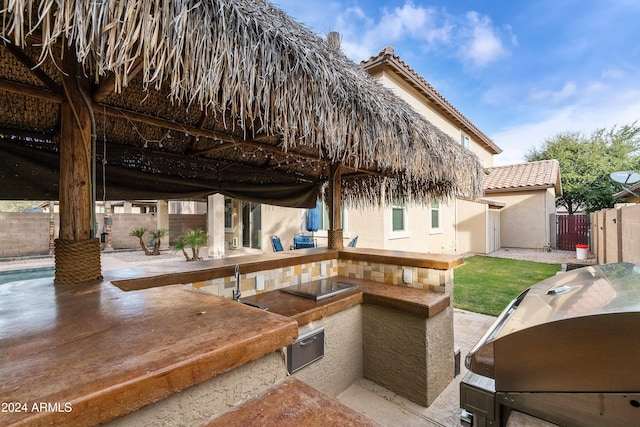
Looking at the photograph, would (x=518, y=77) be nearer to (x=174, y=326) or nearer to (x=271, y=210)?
(x=271, y=210)

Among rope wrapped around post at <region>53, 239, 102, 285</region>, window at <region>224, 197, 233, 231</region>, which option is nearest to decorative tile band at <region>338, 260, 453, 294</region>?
rope wrapped around post at <region>53, 239, 102, 285</region>

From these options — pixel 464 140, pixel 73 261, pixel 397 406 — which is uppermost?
pixel 464 140

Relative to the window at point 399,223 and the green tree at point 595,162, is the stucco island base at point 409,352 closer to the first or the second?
the window at point 399,223

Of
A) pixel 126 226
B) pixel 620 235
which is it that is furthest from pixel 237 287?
pixel 126 226

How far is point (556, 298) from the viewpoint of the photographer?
1.59 metres

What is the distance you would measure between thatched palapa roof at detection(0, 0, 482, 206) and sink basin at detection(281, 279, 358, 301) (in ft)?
4.84

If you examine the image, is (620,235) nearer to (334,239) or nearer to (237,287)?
(334,239)

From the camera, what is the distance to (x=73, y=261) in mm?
1767

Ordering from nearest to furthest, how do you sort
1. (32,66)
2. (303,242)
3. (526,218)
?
(32,66) → (303,242) → (526,218)

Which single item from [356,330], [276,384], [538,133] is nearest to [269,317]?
[276,384]

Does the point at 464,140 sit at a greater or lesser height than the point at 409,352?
greater

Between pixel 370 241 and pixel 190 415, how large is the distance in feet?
24.8

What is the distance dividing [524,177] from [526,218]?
2141 mm

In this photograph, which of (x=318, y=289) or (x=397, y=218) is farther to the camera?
(x=397, y=218)
